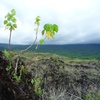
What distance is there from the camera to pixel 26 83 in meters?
3.38

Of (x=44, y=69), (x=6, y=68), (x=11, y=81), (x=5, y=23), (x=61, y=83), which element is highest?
(x=5, y=23)

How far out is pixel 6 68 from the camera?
128 inches

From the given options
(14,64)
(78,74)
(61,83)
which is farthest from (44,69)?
(14,64)

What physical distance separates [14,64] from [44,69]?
17.6ft

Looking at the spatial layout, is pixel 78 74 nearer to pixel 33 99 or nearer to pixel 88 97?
pixel 88 97

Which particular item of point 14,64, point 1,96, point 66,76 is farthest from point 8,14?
point 66,76

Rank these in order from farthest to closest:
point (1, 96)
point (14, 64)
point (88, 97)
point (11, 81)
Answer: point (88, 97) < point (14, 64) < point (11, 81) < point (1, 96)

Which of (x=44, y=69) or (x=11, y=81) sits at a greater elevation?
(x=11, y=81)

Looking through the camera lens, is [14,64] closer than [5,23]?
No

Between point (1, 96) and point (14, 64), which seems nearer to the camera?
point (1, 96)

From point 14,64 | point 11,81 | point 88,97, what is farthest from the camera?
point 88,97

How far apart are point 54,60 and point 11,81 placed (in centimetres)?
703

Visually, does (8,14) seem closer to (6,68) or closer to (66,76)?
(6,68)

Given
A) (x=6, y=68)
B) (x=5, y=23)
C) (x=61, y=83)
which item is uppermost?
(x=5, y=23)
